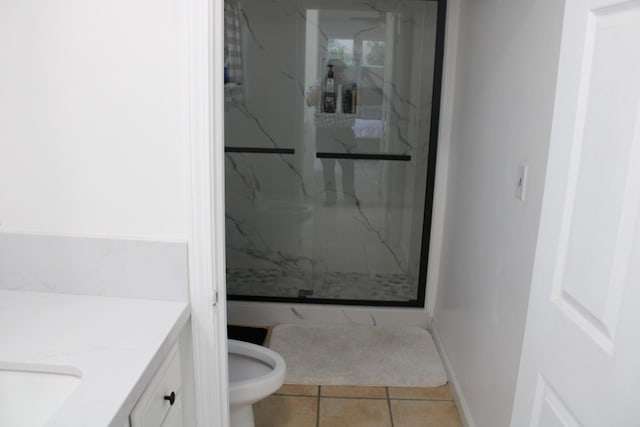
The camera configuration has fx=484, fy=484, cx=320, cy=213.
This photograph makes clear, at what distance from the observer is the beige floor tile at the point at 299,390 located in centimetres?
236

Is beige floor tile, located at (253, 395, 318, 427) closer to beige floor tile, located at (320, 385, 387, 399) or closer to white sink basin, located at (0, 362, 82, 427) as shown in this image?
beige floor tile, located at (320, 385, 387, 399)

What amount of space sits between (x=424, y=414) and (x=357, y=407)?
309mm

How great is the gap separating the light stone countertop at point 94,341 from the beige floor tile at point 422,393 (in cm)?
147

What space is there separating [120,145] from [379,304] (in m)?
2.24

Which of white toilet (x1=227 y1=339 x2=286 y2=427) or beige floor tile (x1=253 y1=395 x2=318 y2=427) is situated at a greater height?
white toilet (x1=227 y1=339 x2=286 y2=427)

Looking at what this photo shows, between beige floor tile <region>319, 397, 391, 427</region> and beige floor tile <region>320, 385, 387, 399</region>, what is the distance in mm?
33

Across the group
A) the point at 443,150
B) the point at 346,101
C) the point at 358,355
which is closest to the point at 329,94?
the point at 346,101

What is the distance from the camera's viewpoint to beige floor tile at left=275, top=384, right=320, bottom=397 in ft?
7.75

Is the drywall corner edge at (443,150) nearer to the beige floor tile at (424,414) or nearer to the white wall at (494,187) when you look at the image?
the white wall at (494,187)

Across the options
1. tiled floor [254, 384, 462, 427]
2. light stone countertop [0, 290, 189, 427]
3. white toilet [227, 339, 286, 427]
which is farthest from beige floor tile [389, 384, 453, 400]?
light stone countertop [0, 290, 189, 427]

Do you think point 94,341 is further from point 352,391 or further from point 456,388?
point 456,388

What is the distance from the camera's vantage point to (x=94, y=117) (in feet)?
4.01

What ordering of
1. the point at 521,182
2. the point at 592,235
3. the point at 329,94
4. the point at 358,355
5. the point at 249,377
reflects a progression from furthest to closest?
the point at 329,94 → the point at 358,355 → the point at 249,377 → the point at 521,182 → the point at 592,235

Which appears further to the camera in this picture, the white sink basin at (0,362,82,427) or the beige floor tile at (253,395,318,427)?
the beige floor tile at (253,395,318,427)
